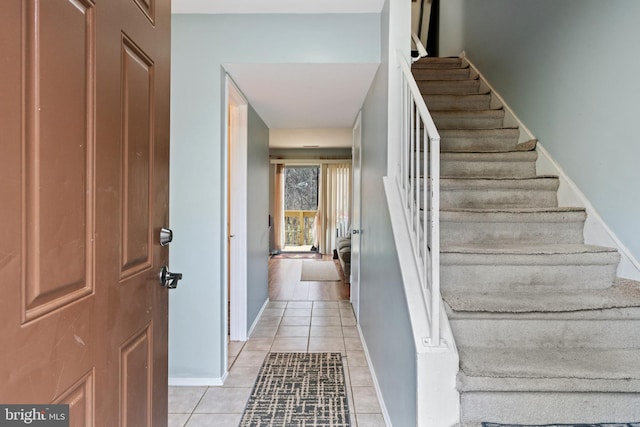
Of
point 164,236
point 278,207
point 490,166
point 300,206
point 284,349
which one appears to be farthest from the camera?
point 300,206

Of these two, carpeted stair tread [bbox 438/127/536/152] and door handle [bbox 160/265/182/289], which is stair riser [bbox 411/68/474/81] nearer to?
carpeted stair tread [bbox 438/127/536/152]

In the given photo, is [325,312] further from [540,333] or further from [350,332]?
[540,333]

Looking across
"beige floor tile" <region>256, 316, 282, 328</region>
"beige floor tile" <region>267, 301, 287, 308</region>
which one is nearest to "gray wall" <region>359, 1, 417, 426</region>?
"beige floor tile" <region>256, 316, 282, 328</region>

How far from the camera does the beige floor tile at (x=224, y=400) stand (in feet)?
6.63

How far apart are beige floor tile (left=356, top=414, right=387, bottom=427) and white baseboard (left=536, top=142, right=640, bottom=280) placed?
143cm

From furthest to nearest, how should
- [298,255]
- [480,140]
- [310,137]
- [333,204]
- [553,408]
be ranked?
[333,204] < [298,255] < [310,137] < [480,140] < [553,408]

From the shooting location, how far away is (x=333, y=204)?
805 centimetres

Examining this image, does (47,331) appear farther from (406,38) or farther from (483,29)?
(483,29)

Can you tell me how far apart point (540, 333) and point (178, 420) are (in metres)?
1.87

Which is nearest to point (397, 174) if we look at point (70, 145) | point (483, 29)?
point (70, 145)

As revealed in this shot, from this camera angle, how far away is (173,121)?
89.7 inches

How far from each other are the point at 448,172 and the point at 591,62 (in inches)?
37.1

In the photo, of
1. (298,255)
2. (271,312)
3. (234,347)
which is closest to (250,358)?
(234,347)

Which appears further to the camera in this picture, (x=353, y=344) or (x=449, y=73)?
(x=449, y=73)
